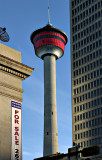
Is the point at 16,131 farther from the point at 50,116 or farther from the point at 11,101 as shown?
the point at 50,116

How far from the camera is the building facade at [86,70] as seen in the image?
149m

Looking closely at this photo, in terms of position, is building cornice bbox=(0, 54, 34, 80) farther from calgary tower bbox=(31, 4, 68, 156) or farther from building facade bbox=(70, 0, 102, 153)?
building facade bbox=(70, 0, 102, 153)

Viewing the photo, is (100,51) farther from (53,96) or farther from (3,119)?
(3,119)

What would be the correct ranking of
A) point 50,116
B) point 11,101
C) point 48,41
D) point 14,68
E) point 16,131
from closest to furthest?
point 16,131, point 11,101, point 14,68, point 50,116, point 48,41

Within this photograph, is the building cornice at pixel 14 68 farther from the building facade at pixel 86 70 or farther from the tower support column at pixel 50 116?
the building facade at pixel 86 70

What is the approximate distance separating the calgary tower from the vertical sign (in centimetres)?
10910

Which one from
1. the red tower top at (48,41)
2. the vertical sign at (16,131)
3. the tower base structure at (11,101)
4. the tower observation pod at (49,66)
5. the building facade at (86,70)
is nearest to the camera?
the tower base structure at (11,101)

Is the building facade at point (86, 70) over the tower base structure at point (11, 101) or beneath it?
over

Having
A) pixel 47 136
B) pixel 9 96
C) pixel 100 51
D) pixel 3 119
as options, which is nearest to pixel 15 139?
pixel 3 119

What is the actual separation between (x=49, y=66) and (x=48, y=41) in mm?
12199

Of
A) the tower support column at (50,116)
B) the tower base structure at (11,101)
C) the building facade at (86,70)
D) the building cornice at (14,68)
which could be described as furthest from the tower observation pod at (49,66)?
the tower base structure at (11,101)

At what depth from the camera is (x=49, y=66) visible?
520 feet

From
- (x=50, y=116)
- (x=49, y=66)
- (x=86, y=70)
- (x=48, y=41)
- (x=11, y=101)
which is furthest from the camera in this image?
(x=48, y=41)

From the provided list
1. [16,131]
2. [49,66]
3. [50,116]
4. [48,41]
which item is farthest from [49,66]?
[16,131]
